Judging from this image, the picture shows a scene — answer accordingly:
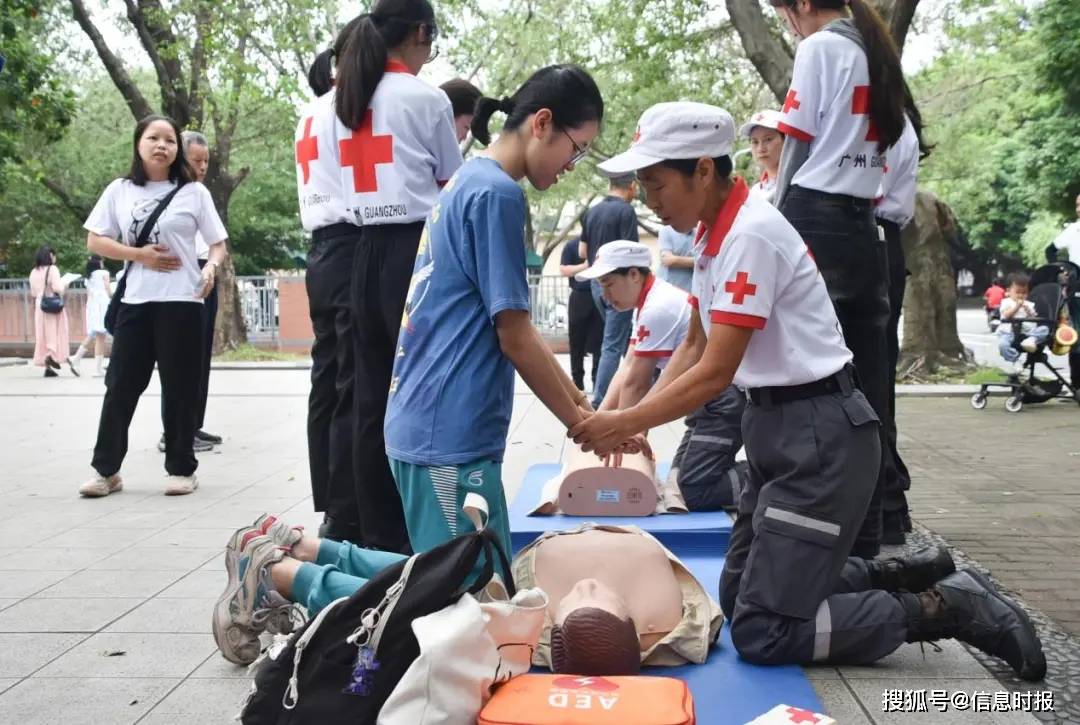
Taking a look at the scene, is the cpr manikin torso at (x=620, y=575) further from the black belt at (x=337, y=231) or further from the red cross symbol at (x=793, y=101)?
the red cross symbol at (x=793, y=101)

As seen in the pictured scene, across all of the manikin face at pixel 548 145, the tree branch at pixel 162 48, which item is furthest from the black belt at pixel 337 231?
the tree branch at pixel 162 48

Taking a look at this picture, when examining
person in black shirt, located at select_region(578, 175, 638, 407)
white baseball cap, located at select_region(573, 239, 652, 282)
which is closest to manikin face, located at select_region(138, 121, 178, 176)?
white baseball cap, located at select_region(573, 239, 652, 282)

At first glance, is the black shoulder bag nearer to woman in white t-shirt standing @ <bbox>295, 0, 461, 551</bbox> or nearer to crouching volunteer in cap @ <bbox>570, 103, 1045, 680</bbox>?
woman in white t-shirt standing @ <bbox>295, 0, 461, 551</bbox>

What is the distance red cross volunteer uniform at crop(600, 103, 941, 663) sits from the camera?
3367 millimetres

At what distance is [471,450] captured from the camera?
3.10m

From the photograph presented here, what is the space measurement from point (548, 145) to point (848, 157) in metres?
1.69

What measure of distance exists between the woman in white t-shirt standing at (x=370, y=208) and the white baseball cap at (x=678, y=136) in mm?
1027

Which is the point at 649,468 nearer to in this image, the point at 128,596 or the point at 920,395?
the point at 128,596

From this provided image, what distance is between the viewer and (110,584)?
4.48 m

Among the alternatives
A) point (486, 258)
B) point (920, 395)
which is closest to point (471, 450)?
point (486, 258)

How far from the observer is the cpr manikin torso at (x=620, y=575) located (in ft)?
11.6

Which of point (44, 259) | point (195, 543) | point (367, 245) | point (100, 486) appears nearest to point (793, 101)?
point (367, 245)

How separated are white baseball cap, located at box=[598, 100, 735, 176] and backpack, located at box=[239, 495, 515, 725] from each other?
1313 mm

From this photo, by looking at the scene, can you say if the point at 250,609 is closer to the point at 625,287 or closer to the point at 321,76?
the point at 321,76
